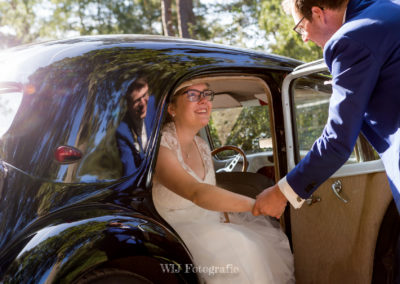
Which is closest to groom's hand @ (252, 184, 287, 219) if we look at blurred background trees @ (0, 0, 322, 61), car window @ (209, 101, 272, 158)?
car window @ (209, 101, 272, 158)

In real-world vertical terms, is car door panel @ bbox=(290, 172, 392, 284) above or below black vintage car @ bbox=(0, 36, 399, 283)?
below

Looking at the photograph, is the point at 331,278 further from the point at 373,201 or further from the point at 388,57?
the point at 388,57

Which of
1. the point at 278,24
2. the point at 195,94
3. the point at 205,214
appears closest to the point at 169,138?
the point at 195,94

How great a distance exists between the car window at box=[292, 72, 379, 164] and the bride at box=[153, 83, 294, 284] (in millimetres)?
635

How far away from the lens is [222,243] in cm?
304

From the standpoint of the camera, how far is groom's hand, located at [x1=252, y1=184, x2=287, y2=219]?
116 inches

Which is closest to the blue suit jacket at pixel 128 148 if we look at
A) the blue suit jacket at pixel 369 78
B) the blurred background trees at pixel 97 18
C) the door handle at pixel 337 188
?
the blue suit jacket at pixel 369 78

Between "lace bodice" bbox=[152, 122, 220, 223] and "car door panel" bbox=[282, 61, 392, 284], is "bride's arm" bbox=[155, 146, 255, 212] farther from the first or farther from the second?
"car door panel" bbox=[282, 61, 392, 284]

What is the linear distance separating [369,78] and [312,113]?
162 cm

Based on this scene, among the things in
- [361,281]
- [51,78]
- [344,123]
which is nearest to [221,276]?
[361,281]

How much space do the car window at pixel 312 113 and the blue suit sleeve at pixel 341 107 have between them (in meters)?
0.68

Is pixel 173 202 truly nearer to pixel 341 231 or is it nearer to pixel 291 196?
pixel 291 196

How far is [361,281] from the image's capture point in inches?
121

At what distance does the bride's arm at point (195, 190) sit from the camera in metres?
3.05
